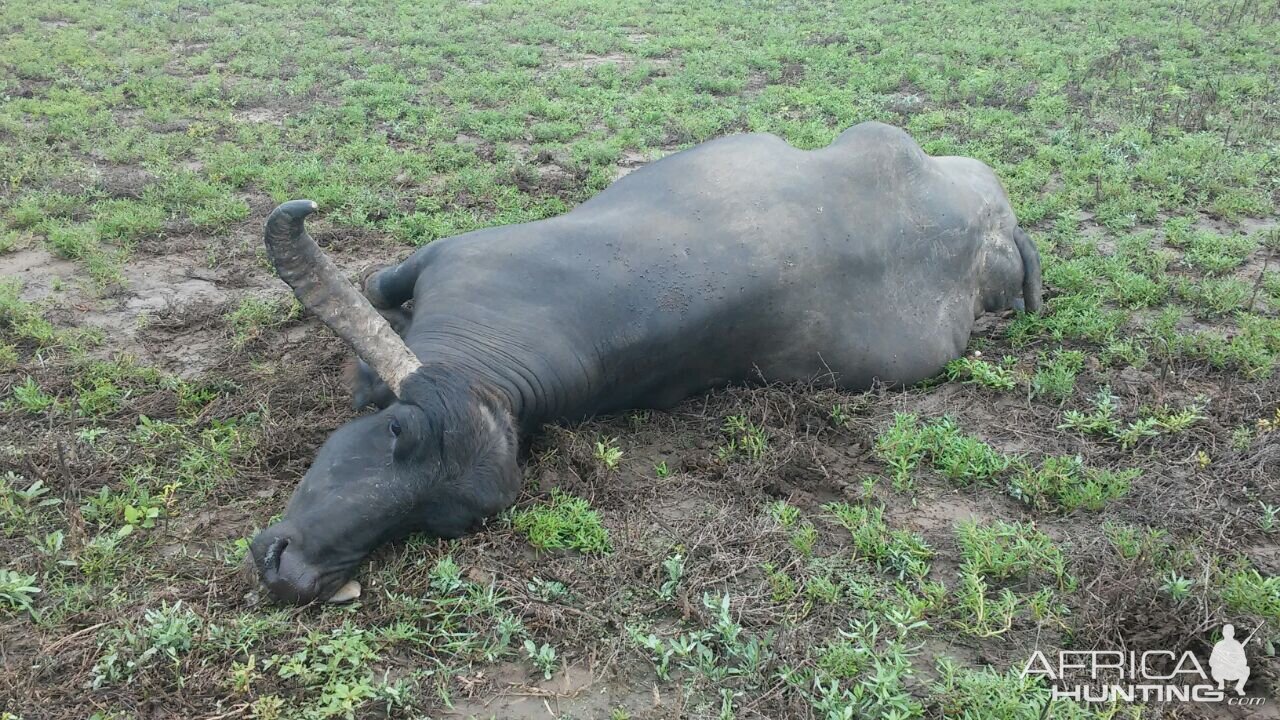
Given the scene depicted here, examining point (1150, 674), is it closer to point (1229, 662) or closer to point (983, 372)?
point (1229, 662)

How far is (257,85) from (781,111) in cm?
636

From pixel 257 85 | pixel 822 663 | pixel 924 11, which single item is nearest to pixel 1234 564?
pixel 822 663

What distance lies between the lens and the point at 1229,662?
3600 mm

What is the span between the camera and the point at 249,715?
3.43 m

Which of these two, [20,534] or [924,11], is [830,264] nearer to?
[20,534]

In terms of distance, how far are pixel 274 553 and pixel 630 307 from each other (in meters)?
2.24

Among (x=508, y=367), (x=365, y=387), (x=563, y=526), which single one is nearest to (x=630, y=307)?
(x=508, y=367)

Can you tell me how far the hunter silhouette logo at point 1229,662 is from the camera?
11.7 feet

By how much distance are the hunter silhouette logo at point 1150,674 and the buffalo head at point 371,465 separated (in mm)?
2559

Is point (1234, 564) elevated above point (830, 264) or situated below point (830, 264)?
below

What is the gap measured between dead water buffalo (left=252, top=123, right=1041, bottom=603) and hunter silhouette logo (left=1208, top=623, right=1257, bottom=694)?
7.96 ft

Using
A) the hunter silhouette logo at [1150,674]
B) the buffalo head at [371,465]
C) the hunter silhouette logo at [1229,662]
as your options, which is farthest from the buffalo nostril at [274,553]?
the hunter silhouette logo at [1229,662]

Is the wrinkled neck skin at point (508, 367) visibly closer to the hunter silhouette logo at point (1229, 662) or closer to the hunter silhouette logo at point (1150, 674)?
the hunter silhouette logo at point (1150, 674)

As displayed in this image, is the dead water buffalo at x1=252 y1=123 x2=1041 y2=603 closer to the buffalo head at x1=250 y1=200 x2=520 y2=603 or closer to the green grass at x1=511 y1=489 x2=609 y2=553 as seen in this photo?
the buffalo head at x1=250 y1=200 x2=520 y2=603
